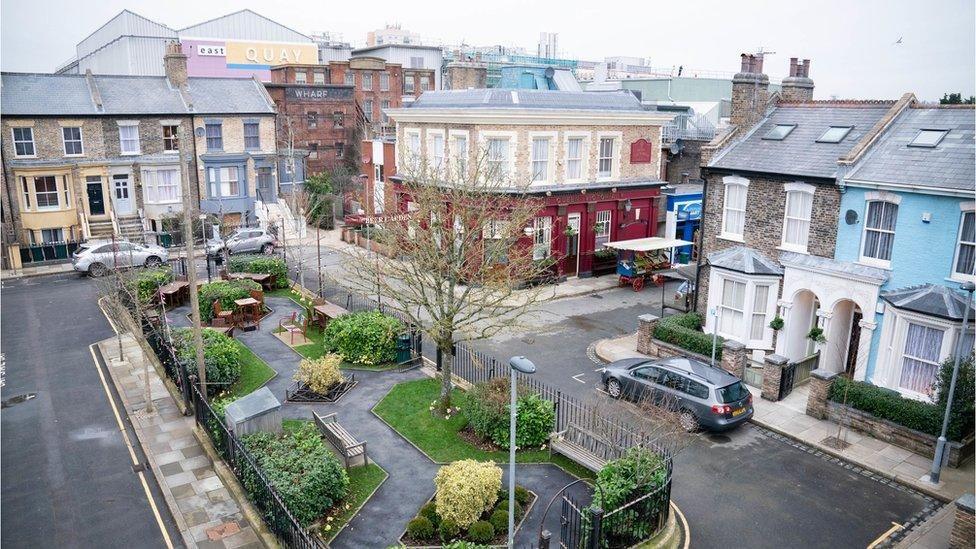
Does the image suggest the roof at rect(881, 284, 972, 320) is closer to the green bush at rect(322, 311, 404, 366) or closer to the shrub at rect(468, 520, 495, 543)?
the shrub at rect(468, 520, 495, 543)

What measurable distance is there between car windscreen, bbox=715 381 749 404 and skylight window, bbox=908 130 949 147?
365 inches

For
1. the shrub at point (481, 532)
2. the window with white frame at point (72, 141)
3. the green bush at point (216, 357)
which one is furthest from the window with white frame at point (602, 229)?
the window with white frame at point (72, 141)

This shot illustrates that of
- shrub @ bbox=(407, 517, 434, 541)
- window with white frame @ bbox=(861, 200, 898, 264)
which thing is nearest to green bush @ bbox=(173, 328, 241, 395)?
shrub @ bbox=(407, 517, 434, 541)

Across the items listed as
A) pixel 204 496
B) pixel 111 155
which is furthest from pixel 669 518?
pixel 111 155

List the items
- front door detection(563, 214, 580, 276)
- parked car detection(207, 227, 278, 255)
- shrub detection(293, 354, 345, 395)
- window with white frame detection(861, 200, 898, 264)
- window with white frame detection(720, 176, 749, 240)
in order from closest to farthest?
shrub detection(293, 354, 345, 395), window with white frame detection(861, 200, 898, 264), window with white frame detection(720, 176, 749, 240), front door detection(563, 214, 580, 276), parked car detection(207, 227, 278, 255)

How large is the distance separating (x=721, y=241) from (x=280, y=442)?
16793 millimetres

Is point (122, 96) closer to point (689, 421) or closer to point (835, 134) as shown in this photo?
point (689, 421)

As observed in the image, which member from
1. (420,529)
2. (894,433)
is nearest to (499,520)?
Result: (420,529)

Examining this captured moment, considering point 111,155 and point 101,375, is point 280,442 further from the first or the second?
point 111,155

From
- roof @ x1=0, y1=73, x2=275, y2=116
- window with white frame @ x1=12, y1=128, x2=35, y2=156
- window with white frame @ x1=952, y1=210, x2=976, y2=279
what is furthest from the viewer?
roof @ x1=0, y1=73, x2=275, y2=116

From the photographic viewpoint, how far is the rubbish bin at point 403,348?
2133 centimetres

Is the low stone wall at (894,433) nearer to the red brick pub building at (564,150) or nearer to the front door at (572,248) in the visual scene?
the red brick pub building at (564,150)

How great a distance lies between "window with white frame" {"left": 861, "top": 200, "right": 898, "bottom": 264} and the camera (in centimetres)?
1900

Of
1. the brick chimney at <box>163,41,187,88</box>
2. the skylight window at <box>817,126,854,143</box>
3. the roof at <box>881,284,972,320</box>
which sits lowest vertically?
the roof at <box>881,284,972,320</box>
